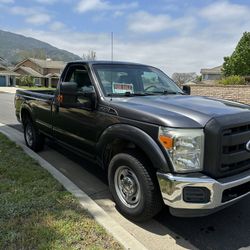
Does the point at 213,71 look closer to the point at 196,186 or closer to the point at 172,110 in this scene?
the point at 172,110

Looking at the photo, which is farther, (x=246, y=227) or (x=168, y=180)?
(x=246, y=227)

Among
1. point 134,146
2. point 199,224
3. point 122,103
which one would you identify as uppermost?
point 122,103

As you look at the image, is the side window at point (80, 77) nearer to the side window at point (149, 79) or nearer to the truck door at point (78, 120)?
the truck door at point (78, 120)

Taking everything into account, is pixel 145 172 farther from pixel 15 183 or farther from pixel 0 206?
pixel 15 183

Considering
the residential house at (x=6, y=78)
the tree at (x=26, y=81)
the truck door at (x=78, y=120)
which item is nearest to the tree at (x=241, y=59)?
the truck door at (x=78, y=120)

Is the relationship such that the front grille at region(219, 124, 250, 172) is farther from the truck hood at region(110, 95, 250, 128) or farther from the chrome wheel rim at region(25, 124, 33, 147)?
the chrome wheel rim at region(25, 124, 33, 147)

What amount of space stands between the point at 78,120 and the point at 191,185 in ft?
6.88

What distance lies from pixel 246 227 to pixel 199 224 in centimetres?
53

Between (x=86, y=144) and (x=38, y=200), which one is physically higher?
(x=86, y=144)

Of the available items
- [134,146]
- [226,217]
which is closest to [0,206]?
[134,146]

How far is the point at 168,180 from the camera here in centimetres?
309

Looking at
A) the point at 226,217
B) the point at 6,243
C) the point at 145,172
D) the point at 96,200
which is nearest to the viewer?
the point at 6,243

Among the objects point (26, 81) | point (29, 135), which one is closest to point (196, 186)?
point (29, 135)

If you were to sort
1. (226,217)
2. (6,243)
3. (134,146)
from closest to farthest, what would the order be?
1. (6,243)
2. (134,146)
3. (226,217)
